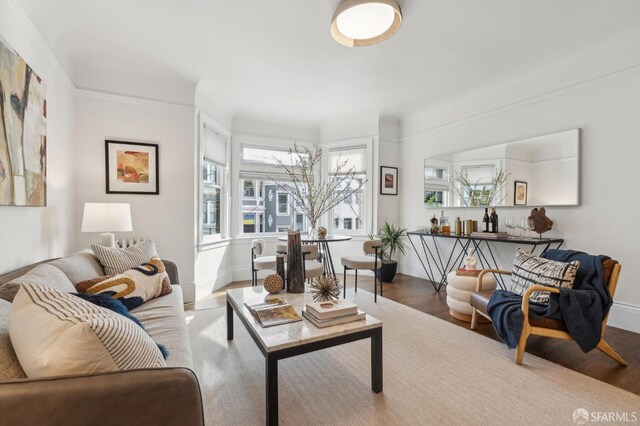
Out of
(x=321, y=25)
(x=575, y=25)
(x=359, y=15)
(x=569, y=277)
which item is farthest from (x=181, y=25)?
(x=569, y=277)

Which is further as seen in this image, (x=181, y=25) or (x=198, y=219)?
(x=198, y=219)

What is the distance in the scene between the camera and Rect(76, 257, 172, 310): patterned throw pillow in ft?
6.40

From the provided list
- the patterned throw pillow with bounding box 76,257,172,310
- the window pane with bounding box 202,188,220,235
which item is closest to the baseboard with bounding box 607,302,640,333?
the patterned throw pillow with bounding box 76,257,172,310

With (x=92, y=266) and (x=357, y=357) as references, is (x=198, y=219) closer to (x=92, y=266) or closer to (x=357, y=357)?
(x=92, y=266)

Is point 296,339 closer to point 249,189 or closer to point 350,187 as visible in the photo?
point 249,189

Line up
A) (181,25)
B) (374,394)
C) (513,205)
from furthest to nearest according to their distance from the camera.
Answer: (513,205) < (181,25) < (374,394)

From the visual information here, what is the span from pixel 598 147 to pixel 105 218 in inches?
190

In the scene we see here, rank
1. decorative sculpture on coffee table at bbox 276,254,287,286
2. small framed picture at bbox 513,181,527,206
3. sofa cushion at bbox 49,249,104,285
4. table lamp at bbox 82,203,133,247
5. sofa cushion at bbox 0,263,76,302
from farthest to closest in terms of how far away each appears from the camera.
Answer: small framed picture at bbox 513,181,527,206
table lamp at bbox 82,203,133,247
decorative sculpture on coffee table at bbox 276,254,287,286
sofa cushion at bbox 49,249,104,285
sofa cushion at bbox 0,263,76,302

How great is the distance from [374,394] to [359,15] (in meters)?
2.71

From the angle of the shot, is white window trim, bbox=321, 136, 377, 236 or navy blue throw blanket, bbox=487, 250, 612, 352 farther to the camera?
white window trim, bbox=321, 136, 377, 236

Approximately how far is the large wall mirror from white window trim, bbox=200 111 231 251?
3.13 metres

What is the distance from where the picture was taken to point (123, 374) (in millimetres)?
841

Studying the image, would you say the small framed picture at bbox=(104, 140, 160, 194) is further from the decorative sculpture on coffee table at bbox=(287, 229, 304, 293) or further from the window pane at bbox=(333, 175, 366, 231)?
the window pane at bbox=(333, 175, 366, 231)

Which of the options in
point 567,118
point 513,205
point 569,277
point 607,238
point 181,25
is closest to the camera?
point 569,277
